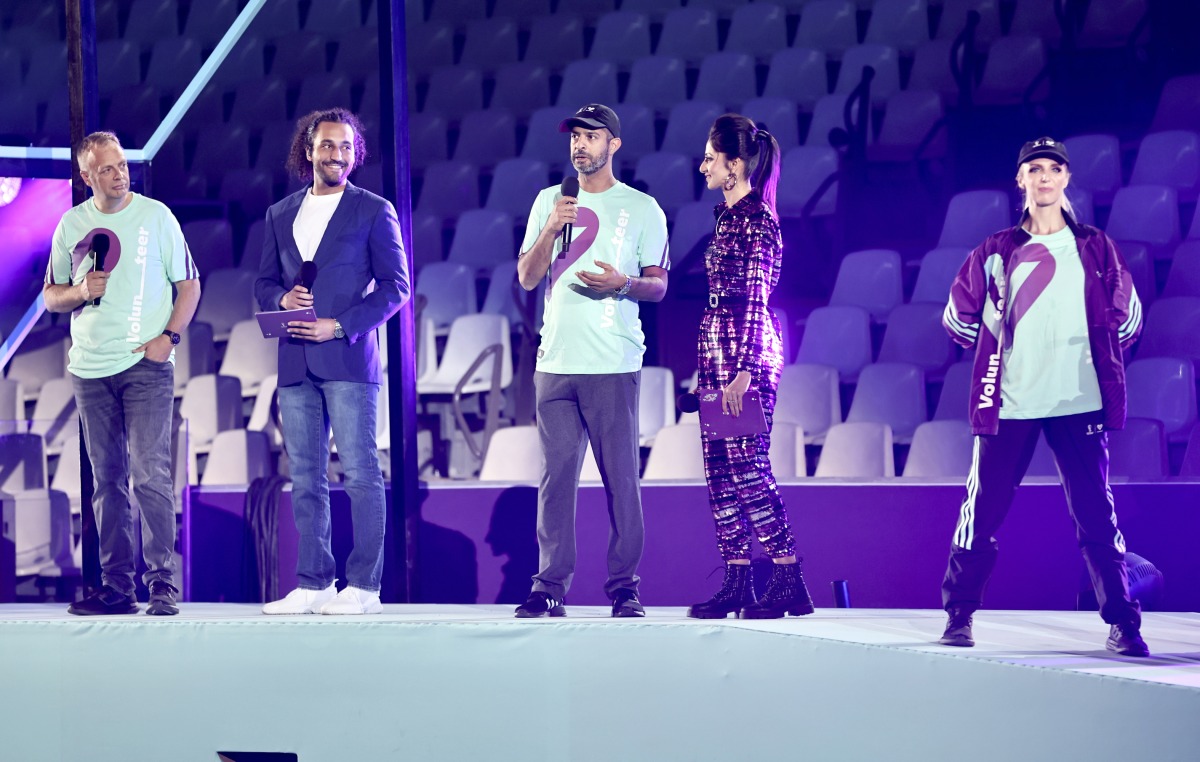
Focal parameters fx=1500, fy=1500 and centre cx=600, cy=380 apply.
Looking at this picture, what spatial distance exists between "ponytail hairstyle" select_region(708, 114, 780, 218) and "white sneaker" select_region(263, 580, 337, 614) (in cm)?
149

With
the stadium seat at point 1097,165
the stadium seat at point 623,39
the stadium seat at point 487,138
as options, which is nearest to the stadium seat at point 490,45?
the stadium seat at point 623,39

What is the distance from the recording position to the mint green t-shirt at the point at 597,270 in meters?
3.62

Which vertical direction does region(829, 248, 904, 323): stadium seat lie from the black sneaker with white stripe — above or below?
above

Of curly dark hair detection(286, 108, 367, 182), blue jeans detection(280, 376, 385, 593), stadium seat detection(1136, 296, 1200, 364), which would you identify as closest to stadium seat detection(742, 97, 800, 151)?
stadium seat detection(1136, 296, 1200, 364)

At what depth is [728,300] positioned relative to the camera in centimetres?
358

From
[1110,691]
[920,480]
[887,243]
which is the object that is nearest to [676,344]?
[887,243]

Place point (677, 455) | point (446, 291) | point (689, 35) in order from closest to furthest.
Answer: point (677, 455) → point (446, 291) → point (689, 35)

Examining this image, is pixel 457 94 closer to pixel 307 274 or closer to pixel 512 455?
pixel 512 455

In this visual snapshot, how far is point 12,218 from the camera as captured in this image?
4.66 meters

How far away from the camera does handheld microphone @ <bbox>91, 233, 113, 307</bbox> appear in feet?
12.7

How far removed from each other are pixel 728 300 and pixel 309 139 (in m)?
1.19

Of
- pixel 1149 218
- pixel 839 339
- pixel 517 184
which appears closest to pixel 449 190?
pixel 517 184

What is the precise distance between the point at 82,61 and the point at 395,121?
96 cm

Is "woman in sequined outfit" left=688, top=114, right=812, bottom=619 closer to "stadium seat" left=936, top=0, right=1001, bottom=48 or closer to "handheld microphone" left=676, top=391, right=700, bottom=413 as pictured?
"handheld microphone" left=676, top=391, right=700, bottom=413
